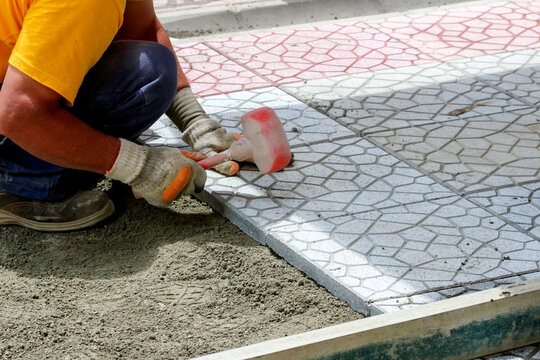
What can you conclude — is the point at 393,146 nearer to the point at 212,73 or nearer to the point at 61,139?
the point at 212,73

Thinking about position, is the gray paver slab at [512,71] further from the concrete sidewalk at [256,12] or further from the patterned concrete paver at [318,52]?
the concrete sidewalk at [256,12]

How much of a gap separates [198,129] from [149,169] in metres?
0.65

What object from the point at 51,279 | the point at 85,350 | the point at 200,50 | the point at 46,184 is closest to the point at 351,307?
the point at 85,350

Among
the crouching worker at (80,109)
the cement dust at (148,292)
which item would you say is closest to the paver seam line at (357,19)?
the crouching worker at (80,109)

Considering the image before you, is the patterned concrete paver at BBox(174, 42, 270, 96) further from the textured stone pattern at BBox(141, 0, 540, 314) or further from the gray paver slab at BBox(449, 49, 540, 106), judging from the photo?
the gray paver slab at BBox(449, 49, 540, 106)

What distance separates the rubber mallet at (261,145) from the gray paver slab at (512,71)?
65.4 inches

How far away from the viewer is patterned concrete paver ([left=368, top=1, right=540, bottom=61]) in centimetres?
538

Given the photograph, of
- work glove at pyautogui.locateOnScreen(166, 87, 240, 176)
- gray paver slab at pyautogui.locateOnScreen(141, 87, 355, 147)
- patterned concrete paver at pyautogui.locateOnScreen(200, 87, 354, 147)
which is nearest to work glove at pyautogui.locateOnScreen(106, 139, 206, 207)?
work glove at pyautogui.locateOnScreen(166, 87, 240, 176)

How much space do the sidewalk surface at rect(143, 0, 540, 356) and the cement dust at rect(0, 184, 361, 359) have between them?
0.14 meters

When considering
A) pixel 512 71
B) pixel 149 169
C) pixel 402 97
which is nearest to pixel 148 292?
pixel 149 169

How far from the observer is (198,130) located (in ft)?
12.7

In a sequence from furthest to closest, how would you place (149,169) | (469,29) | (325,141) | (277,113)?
(469,29)
(277,113)
(325,141)
(149,169)

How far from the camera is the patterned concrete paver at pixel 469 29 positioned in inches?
212

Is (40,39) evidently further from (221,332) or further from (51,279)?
(221,332)
